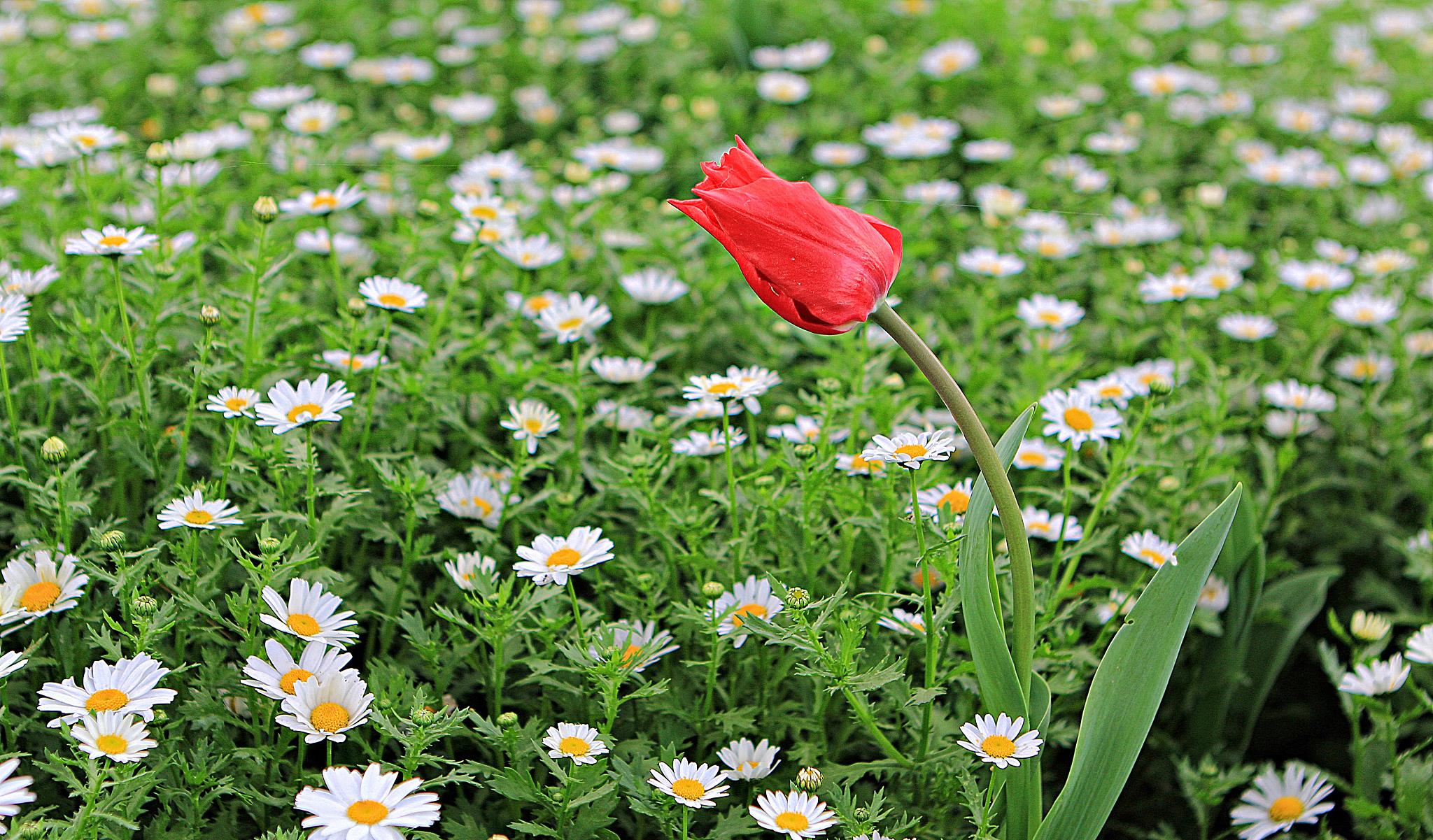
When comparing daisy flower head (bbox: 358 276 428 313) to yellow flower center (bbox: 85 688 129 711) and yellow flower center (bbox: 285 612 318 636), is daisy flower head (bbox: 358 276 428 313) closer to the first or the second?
yellow flower center (bbox: 285 612 318 636)

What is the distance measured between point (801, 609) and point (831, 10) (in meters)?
2.61

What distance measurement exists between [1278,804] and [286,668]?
1258mm

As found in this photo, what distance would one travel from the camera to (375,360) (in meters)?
1.80

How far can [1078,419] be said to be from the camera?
163cm

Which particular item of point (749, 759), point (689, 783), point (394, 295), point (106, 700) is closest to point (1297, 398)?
point (749, 759)

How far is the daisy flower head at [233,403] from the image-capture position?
1.52 meters

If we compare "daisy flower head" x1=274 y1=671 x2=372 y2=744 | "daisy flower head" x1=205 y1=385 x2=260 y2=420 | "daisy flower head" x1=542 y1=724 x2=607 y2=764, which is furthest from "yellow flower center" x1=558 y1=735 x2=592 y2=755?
"daisy flower head" x1=205 y1=385 x2=260 y2=420

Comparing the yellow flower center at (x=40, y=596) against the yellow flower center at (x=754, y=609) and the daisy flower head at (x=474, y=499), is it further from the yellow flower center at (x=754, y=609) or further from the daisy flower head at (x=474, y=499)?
the yellow flower center at (x=754, y=609)

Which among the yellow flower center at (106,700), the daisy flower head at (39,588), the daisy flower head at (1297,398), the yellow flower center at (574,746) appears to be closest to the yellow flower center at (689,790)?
the yellow flower center at (574,746)

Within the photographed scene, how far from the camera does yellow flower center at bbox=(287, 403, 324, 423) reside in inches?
57.9

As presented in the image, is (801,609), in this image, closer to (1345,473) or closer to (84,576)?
(84,576)

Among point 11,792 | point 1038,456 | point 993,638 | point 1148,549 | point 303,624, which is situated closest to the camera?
point 11,792

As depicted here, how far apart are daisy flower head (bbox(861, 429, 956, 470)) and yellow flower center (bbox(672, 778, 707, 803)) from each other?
1.33ft

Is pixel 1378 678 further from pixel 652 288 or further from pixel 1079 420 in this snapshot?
pixel 652 288
